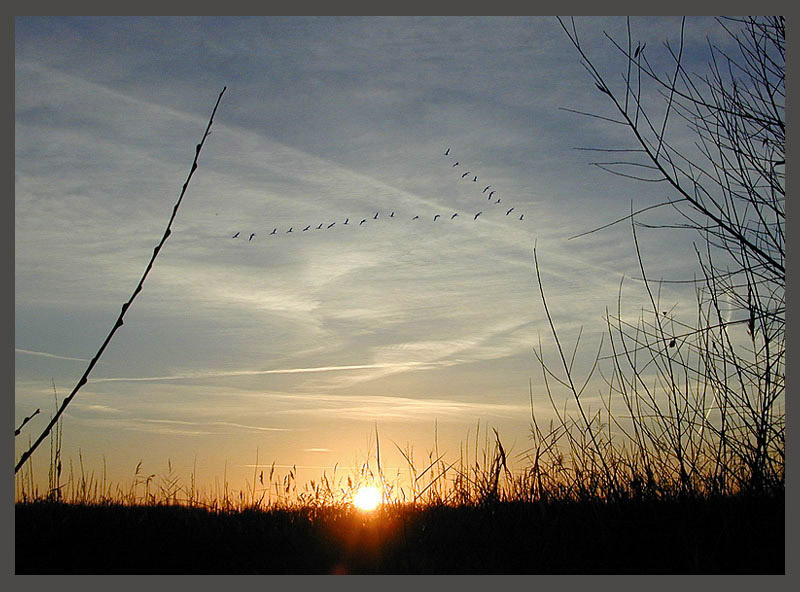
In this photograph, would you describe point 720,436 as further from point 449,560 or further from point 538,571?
point 449,560

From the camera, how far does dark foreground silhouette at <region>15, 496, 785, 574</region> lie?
3.26 m

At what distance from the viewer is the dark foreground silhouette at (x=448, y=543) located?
326cm

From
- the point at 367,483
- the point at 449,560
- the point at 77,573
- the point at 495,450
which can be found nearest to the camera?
the point at 77,573

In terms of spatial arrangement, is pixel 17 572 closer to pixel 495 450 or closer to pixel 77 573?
pixel 77 573

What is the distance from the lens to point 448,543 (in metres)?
3.77

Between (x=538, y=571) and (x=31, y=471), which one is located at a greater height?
(x=31, y=471)

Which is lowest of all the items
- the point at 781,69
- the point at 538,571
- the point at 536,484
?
the point at 538,571

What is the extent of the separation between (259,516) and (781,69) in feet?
12.9

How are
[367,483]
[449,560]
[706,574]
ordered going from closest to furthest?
[706,574]
[449,560]
[367,483]

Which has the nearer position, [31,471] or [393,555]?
[393,555]

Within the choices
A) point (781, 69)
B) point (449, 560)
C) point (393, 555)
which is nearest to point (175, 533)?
point (393, 555)

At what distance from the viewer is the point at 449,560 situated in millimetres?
3480

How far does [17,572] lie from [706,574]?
294 cm

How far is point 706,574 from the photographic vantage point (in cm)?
302
